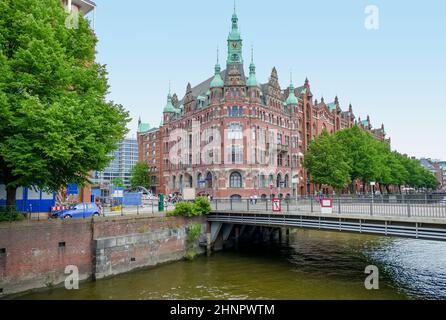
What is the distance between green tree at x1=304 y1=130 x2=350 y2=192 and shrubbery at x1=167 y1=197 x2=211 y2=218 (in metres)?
30.8

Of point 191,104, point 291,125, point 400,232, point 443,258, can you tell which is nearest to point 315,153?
point 291,125

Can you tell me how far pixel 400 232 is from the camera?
61.6ft

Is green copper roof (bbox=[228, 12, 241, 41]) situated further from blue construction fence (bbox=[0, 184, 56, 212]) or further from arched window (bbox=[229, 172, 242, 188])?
blue construction fence (bbox=[0, 184, 56, 212])

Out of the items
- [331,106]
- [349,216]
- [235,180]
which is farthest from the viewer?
[331,106]

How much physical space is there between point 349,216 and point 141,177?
79.3m

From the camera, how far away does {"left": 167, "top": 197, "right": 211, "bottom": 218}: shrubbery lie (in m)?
28.9

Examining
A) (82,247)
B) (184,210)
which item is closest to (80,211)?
(82,247)

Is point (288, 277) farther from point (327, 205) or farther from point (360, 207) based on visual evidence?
point (360, 207)

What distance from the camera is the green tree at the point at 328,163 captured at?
55625mm

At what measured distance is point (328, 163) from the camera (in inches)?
2201

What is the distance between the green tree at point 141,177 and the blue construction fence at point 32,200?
2647 inches

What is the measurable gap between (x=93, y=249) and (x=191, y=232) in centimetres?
872

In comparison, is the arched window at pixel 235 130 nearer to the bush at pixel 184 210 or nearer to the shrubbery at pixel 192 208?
the shrubbery at pixel 192 208

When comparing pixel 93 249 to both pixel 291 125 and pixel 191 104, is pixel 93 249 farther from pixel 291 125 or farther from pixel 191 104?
pixel 291 125
